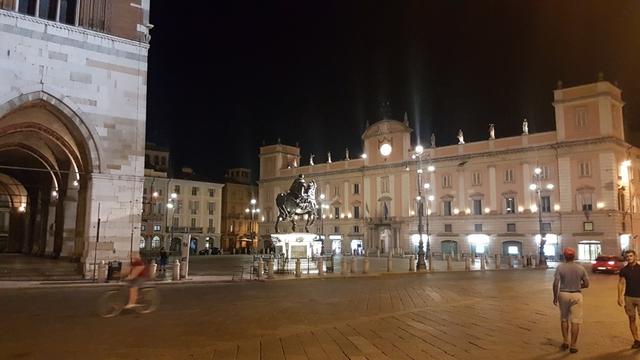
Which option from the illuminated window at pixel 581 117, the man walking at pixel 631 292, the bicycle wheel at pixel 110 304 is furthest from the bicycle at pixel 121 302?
the illuminated window at pixel 581 117

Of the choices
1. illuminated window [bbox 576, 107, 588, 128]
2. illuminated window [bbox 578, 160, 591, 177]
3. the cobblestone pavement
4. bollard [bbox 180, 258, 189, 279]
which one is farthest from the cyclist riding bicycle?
illuminated window [bbox 576, 107, 588, 128]

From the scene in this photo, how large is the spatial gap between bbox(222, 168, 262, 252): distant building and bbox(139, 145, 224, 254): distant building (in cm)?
420

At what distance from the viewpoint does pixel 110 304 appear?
500 inches

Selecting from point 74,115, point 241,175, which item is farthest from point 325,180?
point 74,115

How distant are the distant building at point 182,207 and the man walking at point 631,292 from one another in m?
67.3

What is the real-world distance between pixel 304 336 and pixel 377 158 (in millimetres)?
66665

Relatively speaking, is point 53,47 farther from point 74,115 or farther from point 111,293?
point 111,293

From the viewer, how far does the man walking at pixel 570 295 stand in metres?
8.68

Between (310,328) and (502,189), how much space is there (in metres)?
55.0

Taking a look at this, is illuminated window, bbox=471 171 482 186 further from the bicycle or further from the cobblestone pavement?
the bicycle

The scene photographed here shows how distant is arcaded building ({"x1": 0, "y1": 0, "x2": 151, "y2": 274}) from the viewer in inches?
850

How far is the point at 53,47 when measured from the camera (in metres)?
22.2

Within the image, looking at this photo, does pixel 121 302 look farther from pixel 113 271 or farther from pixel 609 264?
pixel 609 264

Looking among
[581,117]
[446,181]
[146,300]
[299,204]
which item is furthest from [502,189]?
[146,300]
